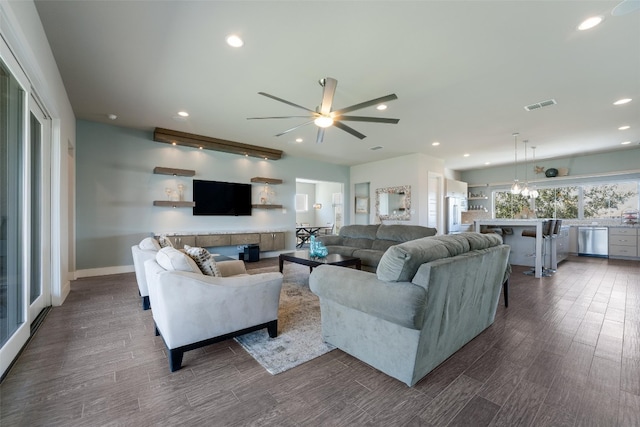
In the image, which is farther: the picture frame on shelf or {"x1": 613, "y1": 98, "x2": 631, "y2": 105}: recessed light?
the picture frame on shelf

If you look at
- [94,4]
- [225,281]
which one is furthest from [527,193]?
[94,4]

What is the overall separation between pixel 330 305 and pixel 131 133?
5.54m

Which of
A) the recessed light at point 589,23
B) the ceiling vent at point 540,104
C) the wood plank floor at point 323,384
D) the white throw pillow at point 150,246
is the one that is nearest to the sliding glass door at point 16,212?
the wood plank floor at point 323,384

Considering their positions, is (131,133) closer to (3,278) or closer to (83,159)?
(83,159)

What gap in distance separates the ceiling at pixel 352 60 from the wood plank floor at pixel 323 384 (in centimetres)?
285

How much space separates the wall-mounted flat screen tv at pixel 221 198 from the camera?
6211 mm

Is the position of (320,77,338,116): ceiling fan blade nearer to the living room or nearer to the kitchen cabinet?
the living room

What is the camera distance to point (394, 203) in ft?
26.8

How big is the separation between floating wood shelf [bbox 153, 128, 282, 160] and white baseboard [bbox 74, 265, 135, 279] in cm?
263

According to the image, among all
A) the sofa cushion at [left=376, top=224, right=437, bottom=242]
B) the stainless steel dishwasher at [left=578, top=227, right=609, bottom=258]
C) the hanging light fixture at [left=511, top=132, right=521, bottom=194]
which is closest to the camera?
the sofa cushion at [left=376, top=224, right=437, bottom=242]

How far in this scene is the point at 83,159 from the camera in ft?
16.5

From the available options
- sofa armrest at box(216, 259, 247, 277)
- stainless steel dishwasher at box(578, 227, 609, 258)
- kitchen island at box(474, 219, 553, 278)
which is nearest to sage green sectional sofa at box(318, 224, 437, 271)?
kitchen island at box(474, 219, 553, 278)

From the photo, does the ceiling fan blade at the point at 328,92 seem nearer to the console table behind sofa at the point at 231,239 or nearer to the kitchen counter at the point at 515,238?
the console table behind sofa at the point at 231,239

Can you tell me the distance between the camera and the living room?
258 centimetres
